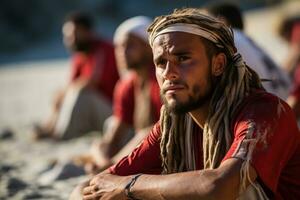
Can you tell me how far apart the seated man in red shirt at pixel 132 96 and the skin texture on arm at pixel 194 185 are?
3.25 meters

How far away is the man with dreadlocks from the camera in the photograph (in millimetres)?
3328

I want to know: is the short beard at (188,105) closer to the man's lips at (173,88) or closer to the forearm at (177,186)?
the man's lips at (173,88)

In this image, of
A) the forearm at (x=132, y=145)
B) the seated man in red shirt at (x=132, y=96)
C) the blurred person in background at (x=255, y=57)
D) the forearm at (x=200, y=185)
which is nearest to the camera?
the forearm at (x=200, y=185)

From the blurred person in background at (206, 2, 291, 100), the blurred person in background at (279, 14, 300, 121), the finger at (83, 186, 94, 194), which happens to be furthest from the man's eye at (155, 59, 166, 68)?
the blurred person in background at (279, 14, 300, 121)

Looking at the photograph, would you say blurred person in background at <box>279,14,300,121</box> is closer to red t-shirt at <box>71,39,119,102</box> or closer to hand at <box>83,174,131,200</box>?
red t-shirt at <box>71,39,119,102</box>

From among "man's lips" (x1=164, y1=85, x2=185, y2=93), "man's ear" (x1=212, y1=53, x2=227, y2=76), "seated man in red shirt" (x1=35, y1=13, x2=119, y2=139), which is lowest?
"man's lips" (x1=164, y1=85, x2=185, y2=93)

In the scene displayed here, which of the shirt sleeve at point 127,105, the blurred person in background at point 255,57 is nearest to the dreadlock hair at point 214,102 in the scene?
the blurred person in background at point 255,57

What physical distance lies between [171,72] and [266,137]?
545mm

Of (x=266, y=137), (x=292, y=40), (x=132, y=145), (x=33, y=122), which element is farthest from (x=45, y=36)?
(x=266, y=137)

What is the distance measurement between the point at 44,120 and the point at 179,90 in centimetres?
805

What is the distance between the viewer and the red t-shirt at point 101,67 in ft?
30.0

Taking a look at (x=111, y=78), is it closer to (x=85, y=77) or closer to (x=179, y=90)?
(x=85, y=77)

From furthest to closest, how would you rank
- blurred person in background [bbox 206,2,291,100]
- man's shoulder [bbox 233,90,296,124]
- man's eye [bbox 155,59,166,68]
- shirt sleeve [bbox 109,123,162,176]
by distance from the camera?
blurred person in background [bbox 206,2,291,100] → shirt sleeve [bbox 109,123,162,176] → man's eye [bbox 155,59,166,68] → man's shoulder [bbox 233,90,296,124]

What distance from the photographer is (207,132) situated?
3.68m
